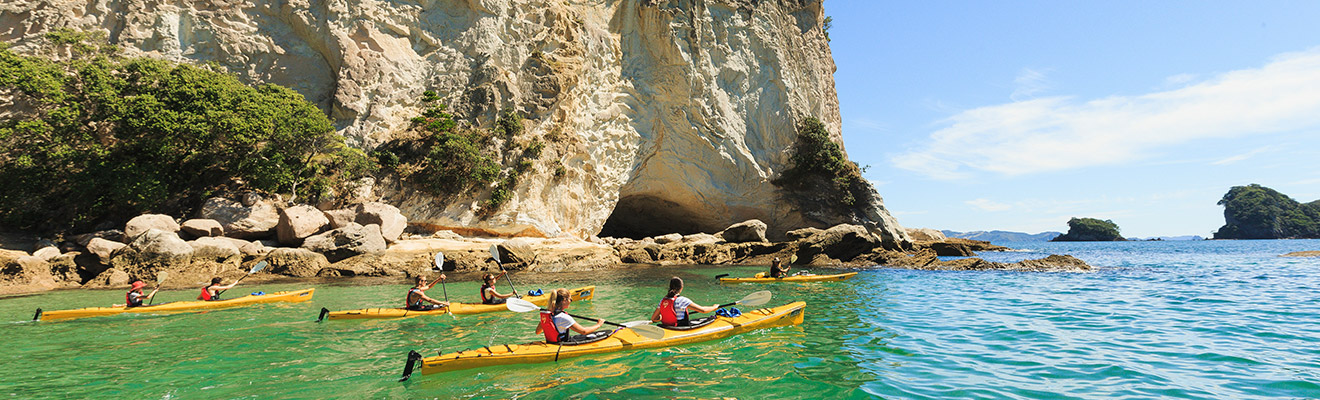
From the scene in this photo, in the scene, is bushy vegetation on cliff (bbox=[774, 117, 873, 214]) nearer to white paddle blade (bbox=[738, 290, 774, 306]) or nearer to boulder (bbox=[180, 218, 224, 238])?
white paddle blade (bbox=[738, 290, 774, 306])

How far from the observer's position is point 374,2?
2458 cm

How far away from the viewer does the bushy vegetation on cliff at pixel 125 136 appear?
17.0 metres

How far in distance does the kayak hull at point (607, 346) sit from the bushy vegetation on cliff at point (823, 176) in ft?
80.1

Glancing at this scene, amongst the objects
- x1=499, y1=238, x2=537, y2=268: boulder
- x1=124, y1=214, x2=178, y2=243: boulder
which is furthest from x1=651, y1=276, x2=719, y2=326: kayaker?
x1=124, y1=214, x2=178, y2=243: boulder

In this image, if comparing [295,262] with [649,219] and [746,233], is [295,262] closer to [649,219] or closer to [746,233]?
[746,233]

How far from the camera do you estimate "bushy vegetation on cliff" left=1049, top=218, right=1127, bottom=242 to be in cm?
9044

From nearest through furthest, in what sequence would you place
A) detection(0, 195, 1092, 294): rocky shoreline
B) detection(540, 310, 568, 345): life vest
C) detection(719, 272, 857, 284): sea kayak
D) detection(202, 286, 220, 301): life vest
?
detection(540, 310, 568, 345): life vest
detection(202, 286, 220, 301): life vest
detection(0, 195, 1092, 294): rocky shoreline
detection(719, 272, 857, 284): sea kayak

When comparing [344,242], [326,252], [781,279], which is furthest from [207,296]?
[781,279]

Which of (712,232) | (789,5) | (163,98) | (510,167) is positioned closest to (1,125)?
(163,98)

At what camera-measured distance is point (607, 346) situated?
7039 millimetres

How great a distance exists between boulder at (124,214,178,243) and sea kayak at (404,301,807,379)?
49.9ft

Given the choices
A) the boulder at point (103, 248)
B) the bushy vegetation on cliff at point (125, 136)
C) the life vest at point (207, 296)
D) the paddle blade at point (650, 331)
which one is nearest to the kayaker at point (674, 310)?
the paddle blade at point (650, 331)

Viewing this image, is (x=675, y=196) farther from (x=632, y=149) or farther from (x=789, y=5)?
(x=789, y=5)

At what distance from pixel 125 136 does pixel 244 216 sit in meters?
3.92
